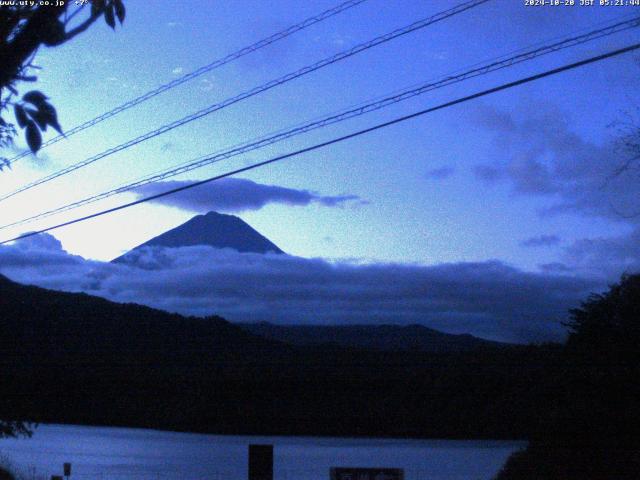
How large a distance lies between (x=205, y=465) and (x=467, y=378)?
34.2ft

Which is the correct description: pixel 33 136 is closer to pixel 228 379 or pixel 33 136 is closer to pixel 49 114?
pixel 49 114

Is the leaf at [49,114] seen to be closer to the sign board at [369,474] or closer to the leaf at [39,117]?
the leaf at [39,117]

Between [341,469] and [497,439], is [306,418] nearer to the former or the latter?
[497,439]

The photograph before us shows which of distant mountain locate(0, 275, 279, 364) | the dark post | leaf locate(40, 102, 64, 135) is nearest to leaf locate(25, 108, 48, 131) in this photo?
leaf locate(40, 102, 64, 135)

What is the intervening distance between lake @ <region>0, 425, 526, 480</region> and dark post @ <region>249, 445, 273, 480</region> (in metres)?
9.00

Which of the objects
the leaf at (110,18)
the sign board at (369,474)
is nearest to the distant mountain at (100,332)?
the sign board at (369,474)

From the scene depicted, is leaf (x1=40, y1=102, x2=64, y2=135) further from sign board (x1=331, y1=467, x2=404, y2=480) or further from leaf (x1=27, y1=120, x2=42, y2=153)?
sign board (x1=331, y1=467, x2=404, y2=480)

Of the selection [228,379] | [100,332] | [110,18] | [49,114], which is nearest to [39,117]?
[49,114]

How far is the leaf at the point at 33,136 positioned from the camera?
15.9 feet

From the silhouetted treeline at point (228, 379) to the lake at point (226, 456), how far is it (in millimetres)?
871

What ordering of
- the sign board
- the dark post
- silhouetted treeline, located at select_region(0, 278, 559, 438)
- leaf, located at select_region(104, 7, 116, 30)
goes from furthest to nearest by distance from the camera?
silhouetted treeline, located at select_region(0, 278, 559, 438)
the dark post
the sign board
leaf, located at select_region(104, 7, 116, 30)

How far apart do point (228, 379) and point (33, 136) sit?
35.8 m

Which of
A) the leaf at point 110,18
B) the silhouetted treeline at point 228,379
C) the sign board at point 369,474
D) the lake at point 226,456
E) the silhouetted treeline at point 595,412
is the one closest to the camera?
the leaf at point 110,18

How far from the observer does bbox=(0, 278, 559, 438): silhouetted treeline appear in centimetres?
2789
